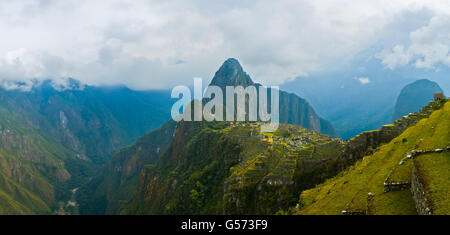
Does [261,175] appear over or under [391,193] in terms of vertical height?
over

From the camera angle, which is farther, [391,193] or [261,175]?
[261,175]

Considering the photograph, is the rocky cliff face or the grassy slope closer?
the grassy slope

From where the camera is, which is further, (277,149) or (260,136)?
(260,136)

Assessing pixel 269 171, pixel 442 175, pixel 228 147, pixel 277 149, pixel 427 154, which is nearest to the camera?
pixel 442 175

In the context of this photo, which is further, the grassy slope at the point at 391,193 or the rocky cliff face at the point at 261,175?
the rocky cliff face at the point at 261,175
